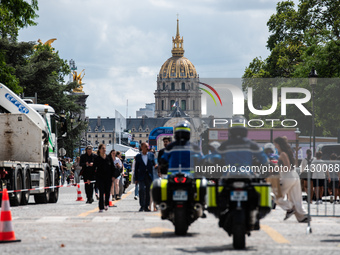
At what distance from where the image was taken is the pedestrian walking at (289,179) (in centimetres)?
1666

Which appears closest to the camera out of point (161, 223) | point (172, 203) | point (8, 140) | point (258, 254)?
point (258, 254)

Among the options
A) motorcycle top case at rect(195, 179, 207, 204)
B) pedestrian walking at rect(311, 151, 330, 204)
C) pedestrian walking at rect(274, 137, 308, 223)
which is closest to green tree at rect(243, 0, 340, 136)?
pedestrian walking at rect(311, 151, 330, 204)

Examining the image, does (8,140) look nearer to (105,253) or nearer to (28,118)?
(28,118)

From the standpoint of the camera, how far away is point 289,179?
1694cm

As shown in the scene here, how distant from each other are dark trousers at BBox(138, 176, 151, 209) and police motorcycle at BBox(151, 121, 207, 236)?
22.6ft

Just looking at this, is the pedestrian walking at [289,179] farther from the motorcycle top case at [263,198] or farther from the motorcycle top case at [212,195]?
the motorcycle top case at [263,198]

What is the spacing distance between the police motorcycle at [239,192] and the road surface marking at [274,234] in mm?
840

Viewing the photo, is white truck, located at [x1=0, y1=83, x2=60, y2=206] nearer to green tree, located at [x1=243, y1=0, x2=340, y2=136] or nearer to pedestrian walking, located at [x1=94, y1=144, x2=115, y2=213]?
pedestrian walking, located at [x1=94, y1=144, x2=115, y2=213]

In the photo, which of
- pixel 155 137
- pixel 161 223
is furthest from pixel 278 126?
pixel 155 137

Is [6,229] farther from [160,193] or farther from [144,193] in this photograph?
[144,193]

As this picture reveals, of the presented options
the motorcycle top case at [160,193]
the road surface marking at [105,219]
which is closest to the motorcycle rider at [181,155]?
the motorcycle top case at [160,193]

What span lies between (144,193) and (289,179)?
191 inches

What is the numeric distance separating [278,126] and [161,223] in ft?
9.84

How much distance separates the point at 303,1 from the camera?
5769 cm
